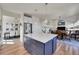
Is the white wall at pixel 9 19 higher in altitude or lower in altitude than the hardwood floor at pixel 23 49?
higher

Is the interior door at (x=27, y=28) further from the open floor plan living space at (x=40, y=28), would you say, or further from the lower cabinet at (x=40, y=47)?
the lower cabinet at (x=40, y=47)

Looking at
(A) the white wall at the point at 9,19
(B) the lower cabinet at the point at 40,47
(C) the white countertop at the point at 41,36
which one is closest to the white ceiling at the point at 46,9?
(A) the white wall at the point at 9,19

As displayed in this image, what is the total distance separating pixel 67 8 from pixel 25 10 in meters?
0.96

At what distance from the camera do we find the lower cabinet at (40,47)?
6.94ft

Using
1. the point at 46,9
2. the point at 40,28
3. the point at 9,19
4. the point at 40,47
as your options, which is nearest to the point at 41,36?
the point at 40,28

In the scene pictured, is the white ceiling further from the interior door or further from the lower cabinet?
the lower cabinet

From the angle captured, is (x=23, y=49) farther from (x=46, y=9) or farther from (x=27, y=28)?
(x=46, y=9)

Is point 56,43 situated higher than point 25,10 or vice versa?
point 25,10

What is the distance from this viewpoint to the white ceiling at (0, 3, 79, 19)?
6.98ft

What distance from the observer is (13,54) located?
2209 mm

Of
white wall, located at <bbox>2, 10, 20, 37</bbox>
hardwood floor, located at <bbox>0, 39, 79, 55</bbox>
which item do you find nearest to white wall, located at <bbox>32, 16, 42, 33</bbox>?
white wall, located at <bbox>2, 10, 20, 37</bbox>
